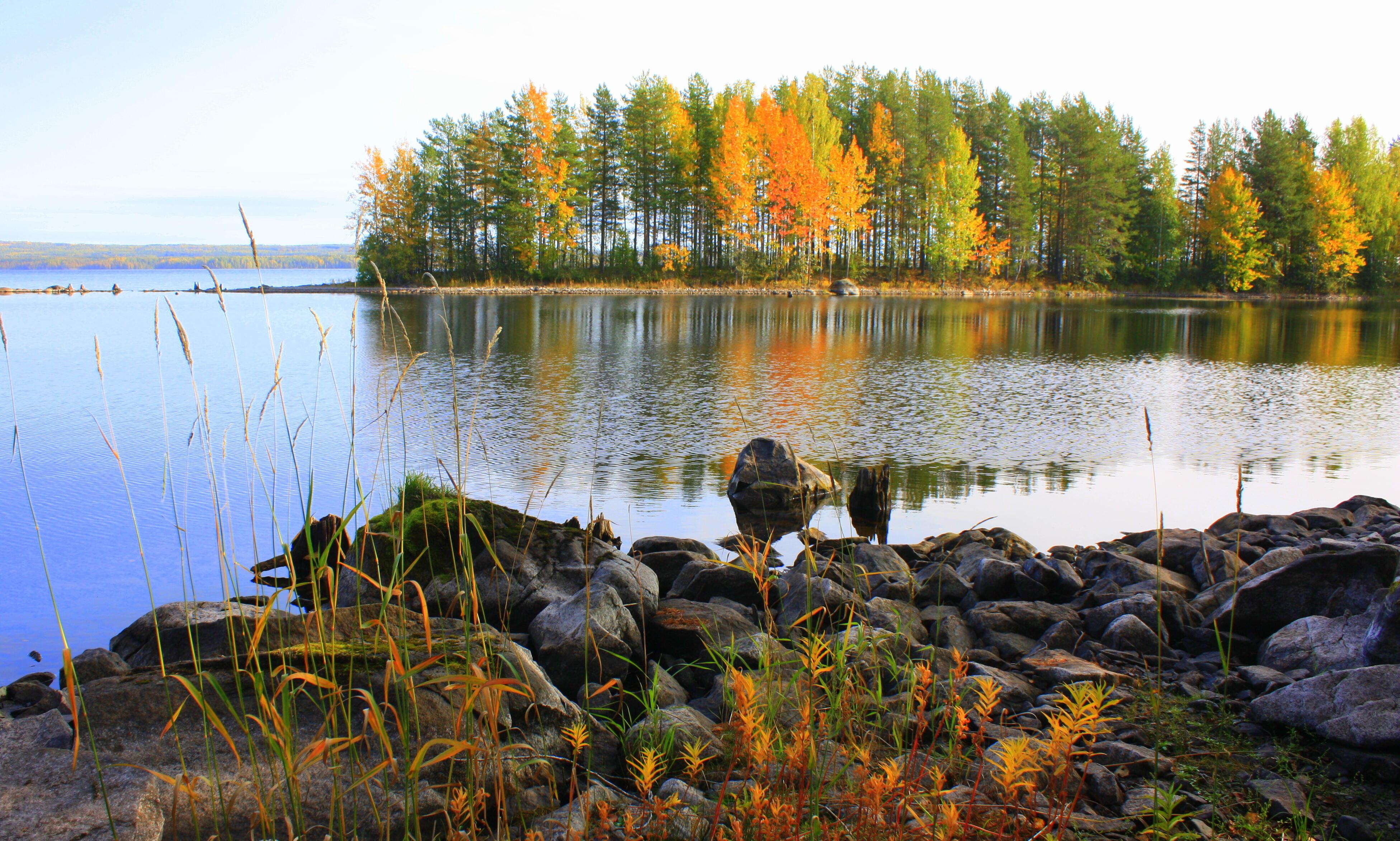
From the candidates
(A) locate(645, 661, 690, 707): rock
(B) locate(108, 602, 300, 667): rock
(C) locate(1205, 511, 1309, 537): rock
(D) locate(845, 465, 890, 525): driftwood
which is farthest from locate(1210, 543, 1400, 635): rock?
(B) locate(108, 602, 300, 667): rock

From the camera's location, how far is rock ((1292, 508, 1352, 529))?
25.8 feet

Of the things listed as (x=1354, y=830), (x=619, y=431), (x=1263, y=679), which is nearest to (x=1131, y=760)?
(x=1354, y=830)

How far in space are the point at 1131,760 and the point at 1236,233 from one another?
222 feet

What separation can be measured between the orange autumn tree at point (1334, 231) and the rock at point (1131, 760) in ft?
232

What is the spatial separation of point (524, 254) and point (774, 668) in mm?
52299

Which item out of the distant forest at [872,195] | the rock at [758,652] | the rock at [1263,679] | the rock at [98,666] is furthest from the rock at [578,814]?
the distant forest at [872,195]

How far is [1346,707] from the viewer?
133 inches

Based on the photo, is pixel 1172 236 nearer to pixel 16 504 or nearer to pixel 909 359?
pixel 909 359

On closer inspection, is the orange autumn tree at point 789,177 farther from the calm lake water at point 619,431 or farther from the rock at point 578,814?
the rock at point 578,814

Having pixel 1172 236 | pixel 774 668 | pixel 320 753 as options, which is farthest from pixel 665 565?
pixel 1172 236

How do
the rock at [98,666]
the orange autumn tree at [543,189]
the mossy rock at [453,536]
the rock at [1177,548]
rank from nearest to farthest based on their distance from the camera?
the rock at [98,666] → the mossy rock at [453,536] → the rock at [1177,548] → the orange autumn tree at [543,189]

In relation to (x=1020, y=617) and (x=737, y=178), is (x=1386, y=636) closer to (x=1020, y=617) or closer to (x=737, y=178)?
(x=1020, y=617)

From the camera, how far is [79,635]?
590 cm

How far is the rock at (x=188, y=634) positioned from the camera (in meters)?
3.69
